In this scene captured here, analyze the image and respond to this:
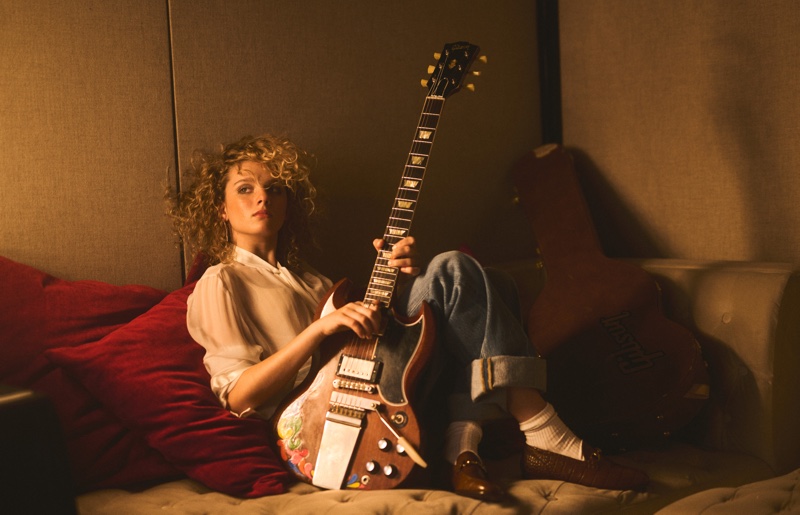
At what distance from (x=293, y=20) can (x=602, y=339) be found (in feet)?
4.01

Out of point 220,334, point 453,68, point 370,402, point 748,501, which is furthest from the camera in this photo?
point 453,68

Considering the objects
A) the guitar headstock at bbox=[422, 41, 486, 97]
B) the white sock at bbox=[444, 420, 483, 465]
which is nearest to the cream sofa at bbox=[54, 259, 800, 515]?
the white sock at bbox=[444, 420, 483, 465]

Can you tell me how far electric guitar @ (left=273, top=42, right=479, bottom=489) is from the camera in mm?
1316

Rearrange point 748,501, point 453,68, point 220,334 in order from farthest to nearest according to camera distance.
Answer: point 453,68, point 220,334, point 748,501

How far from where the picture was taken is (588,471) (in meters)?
1.35

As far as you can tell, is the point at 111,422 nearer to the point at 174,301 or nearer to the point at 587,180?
the point at 174,301

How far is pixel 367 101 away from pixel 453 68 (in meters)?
0.48

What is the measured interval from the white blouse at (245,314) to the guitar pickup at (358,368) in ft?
0.57

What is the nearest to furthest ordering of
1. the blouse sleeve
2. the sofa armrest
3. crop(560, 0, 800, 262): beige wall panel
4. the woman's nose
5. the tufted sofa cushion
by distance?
the tufted sofa cushion, the blouse sleeve, the sofa armrest, the woman's nose, crop(560, 0, 800, 262): beige wall panel

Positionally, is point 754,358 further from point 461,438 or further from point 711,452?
point 461,438

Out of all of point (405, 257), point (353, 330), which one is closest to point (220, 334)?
point (353, 330)

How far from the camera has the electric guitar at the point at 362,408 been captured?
132 centimetres

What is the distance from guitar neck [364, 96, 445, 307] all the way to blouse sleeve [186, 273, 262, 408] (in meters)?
0.28

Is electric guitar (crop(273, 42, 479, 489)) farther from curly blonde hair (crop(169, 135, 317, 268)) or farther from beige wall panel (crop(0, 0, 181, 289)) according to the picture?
beige wall panel (crop(0, 0, 181, 289))
